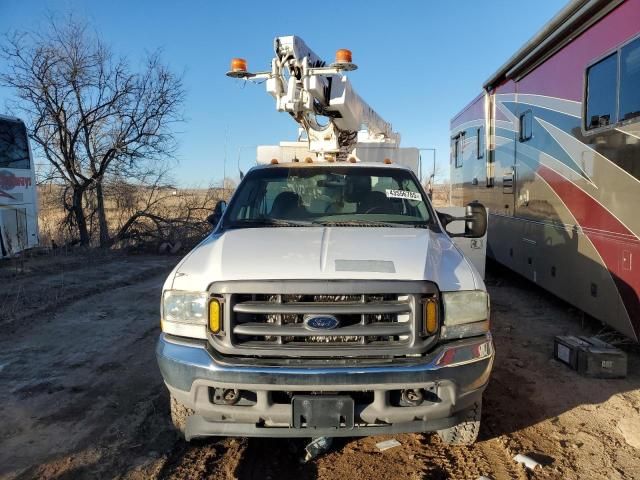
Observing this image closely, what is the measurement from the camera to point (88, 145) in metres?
15.3

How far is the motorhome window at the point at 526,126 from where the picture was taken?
741 centimetres

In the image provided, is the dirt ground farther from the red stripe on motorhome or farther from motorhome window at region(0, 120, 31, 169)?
motorhome window at region(0, 120, 31, 169)

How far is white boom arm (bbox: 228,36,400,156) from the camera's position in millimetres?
6648

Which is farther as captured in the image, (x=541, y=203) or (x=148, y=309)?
(x=148, y=309)

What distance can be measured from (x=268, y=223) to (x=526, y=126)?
15.9ft

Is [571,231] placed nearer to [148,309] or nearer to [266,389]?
[266,389]

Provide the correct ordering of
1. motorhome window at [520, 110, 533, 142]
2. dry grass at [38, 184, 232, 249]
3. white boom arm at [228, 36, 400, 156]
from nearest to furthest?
white boom arm at [228, 36, 400, 156]
motorhome window at [520, 110, 533, 142]
dry grass at [38, 184, 232, 249]

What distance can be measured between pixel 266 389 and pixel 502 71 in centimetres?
715

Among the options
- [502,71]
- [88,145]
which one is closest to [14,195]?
[88,145]

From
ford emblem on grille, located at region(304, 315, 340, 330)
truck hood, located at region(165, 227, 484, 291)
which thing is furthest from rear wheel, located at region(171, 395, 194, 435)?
ford emblem on grille, located at region(304, 315, 340, 330)

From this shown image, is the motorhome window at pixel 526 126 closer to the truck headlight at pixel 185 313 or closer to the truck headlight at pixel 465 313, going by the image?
the truck headlight at pixel 465 313

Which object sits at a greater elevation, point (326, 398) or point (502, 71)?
point (502, 71)

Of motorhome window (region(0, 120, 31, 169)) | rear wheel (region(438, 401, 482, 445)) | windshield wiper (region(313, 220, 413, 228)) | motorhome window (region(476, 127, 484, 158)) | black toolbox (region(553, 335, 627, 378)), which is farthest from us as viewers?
motorhome window (region(0, 120, 31, 169))

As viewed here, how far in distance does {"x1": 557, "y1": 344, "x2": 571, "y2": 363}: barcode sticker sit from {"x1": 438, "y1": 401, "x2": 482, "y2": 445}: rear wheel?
86.1 inches
